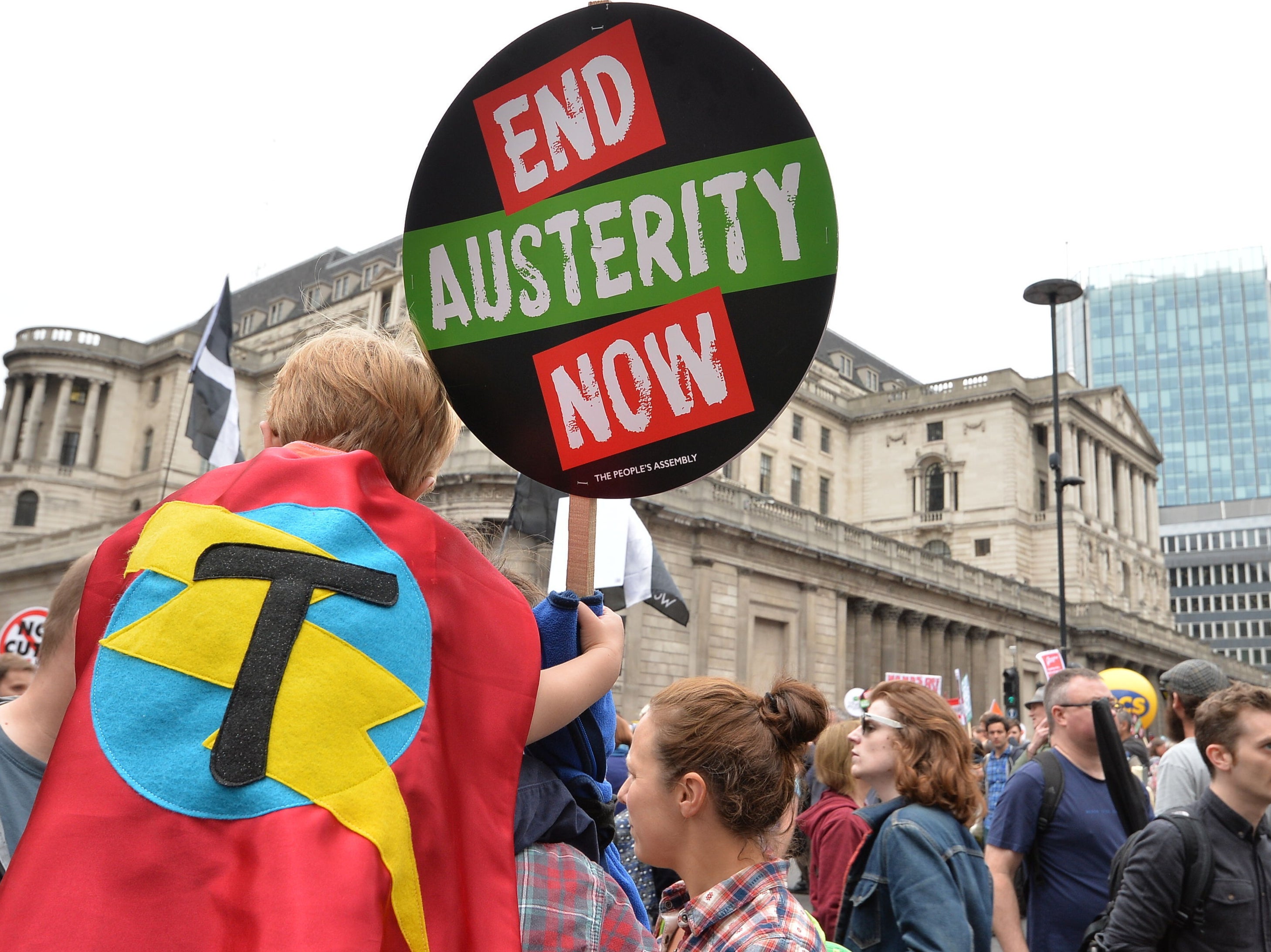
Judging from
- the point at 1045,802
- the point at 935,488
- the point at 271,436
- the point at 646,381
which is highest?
the point at 935,488

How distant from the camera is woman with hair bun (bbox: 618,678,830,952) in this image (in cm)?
241

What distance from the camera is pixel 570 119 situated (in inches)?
82.8

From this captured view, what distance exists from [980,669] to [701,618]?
2093 cm

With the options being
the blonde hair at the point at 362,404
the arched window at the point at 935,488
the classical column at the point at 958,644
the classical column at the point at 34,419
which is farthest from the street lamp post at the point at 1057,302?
the classical column at the point at 34,419

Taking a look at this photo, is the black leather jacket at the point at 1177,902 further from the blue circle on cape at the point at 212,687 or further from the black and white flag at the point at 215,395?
the black and white flag at the point at 215,395

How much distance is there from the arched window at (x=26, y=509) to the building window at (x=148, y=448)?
5.81 m

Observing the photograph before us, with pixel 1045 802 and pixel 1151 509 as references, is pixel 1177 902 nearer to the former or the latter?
pixel 1045 802

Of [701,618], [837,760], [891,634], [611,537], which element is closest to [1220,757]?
[837,760]

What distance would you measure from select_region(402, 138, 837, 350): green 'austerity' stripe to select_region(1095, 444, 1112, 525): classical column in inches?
2757

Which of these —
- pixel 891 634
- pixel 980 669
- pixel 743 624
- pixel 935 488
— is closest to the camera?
pixel 743 624

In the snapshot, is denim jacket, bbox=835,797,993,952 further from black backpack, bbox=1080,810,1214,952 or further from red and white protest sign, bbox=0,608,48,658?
red and white protest sign, bbox=0,608,48,658

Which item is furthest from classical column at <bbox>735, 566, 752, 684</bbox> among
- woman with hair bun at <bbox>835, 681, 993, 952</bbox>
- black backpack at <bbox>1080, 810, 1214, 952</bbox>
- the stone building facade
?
black backpack at <bbox>1080, 810, 1214, 952</bbox>

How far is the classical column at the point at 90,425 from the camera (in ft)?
191

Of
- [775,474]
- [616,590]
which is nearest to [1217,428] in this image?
[775,474]
